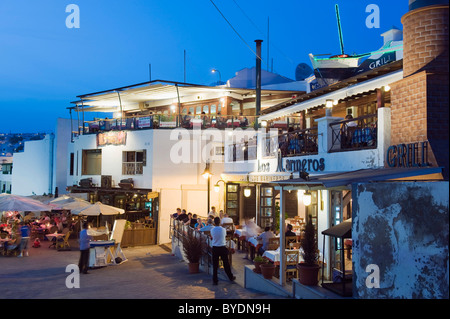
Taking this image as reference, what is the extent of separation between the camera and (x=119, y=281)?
1270cm

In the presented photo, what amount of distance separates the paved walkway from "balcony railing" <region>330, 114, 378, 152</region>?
4271 millimetres

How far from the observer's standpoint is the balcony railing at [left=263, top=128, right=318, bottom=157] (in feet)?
45.1

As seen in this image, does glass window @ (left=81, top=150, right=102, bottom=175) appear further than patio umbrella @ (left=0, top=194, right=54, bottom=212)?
Yes

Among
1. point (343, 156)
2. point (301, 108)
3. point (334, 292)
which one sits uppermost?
point (301, 108)

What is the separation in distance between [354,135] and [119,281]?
7771 millimetres

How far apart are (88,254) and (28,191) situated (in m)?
30.4

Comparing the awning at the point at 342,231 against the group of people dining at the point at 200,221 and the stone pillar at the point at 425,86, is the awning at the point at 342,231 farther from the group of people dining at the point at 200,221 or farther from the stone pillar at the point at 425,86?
the group of people dining at the point at 200,221

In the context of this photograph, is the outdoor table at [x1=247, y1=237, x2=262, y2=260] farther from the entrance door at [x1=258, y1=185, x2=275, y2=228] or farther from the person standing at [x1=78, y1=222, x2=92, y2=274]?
the person standing at [x1=78, y1=222, x2=92, y2=274]

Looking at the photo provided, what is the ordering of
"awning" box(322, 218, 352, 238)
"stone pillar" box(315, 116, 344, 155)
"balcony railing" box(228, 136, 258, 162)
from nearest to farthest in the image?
"awning" box(322, 218, 352, 238), "stone pillar" box(315, 116, 344, 155), "balcony railing" box(228, 136, 258, 162)

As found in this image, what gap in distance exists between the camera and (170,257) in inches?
719

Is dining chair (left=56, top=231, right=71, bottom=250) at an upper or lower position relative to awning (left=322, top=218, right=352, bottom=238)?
lower

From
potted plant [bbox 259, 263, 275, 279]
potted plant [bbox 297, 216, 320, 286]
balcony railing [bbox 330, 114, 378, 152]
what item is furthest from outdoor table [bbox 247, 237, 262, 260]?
potted plant [bbox 297, 216, 320, 286]
